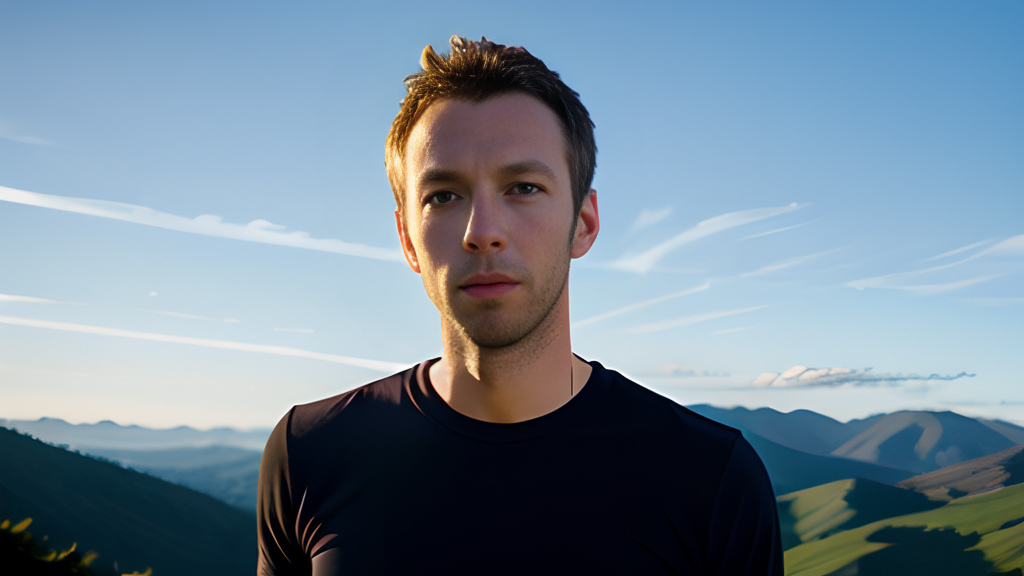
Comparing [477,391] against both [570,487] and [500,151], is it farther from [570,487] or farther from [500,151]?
[500,151]

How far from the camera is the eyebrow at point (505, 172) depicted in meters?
3.10

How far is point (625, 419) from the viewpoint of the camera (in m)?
3.35

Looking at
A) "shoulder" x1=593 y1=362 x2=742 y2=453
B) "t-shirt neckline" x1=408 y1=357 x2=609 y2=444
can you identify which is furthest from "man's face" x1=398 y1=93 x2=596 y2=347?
"shoulder" x1=593 y1=362 x2=742 y2=453

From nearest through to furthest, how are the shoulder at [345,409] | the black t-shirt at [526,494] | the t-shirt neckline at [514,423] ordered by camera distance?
the black t-shirt at [526,494] < the t-shirt neckline at [514,423] < the shoulder at [345,409]

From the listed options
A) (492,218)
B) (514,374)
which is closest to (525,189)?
(492,218)

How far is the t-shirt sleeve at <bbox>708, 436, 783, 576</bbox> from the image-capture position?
118 inches

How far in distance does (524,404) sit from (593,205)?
132 cm

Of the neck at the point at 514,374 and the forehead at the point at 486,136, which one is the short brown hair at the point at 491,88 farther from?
the neck at the point at 514,374

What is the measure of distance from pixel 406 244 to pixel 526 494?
1698 mm

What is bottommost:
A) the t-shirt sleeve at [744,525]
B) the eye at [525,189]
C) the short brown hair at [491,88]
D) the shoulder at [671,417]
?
the t-shirt sleeve at [744,525]

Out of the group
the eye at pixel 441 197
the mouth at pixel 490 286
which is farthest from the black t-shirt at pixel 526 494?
the eye at pixel 441 197

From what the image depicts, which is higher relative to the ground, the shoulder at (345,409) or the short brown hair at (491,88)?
the short brown hair at (491,88)

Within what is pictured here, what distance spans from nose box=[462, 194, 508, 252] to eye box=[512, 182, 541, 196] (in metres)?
0.16

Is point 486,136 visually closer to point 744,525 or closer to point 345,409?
point 345,409
